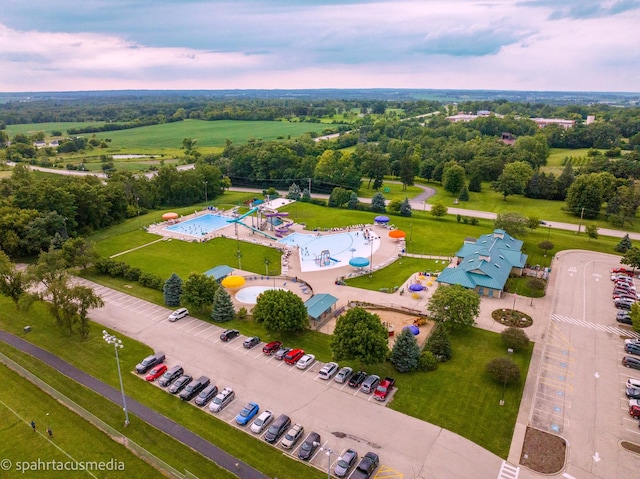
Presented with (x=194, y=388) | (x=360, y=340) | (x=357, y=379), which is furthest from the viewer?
(x=357, y=379)

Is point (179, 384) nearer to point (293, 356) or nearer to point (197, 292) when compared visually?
point (293, 356)

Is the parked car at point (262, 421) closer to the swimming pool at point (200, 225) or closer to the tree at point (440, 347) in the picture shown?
the tree at point (440, 347)

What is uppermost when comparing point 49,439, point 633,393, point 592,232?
point 592,232

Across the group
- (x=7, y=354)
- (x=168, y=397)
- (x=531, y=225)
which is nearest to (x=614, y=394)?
(x=168, y=397)

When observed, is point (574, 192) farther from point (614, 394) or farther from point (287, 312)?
point (287, 312)

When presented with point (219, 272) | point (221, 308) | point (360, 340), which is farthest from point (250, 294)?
point (360, 340)

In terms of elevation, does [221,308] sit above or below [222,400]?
above
